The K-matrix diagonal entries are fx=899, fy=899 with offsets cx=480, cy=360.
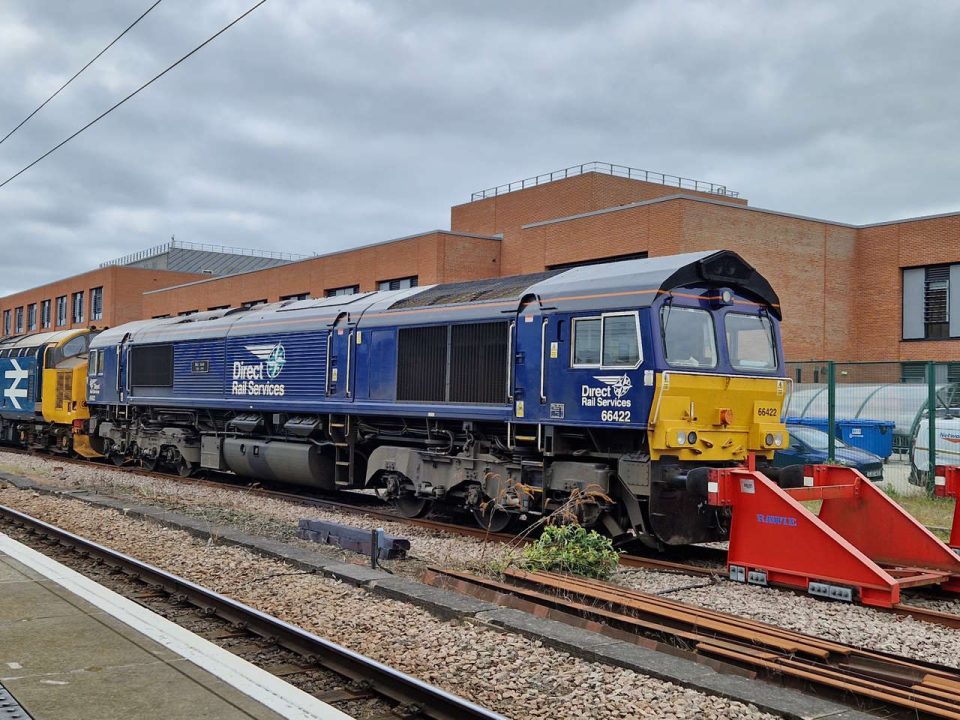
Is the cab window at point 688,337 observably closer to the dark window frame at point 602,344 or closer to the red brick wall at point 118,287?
the dark window frame at point 602,344

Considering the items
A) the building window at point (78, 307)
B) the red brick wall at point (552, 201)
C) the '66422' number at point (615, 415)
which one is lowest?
the '66422' number at point (615, 415)

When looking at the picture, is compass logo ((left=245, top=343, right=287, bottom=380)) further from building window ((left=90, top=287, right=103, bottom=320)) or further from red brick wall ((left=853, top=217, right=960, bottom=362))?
building window ((left=90, top=287, right=103, bottom=320))

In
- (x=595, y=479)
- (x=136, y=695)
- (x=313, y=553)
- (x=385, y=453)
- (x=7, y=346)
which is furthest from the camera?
(x=7, y=346)

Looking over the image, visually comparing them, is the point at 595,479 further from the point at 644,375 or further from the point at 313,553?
the point at 313,553

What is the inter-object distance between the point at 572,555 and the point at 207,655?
4.05 meters

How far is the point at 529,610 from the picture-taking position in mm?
7434

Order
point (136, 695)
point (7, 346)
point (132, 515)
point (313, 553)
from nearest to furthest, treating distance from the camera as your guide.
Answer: point (136, 695)
point (313, 553)
point (132, 515)
point (7, 346)

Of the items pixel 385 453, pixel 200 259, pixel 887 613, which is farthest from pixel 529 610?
pixel 200 259

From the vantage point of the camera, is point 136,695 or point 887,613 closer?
point 136,695

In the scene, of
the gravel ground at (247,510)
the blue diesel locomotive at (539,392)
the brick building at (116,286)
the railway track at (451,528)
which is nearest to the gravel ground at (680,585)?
the gravel ground at (247,510)

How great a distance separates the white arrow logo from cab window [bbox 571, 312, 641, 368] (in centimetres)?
2043

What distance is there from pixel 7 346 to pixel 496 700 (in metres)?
27.8

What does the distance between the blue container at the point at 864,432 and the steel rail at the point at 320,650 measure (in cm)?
1385

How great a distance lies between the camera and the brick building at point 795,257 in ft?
95.9
